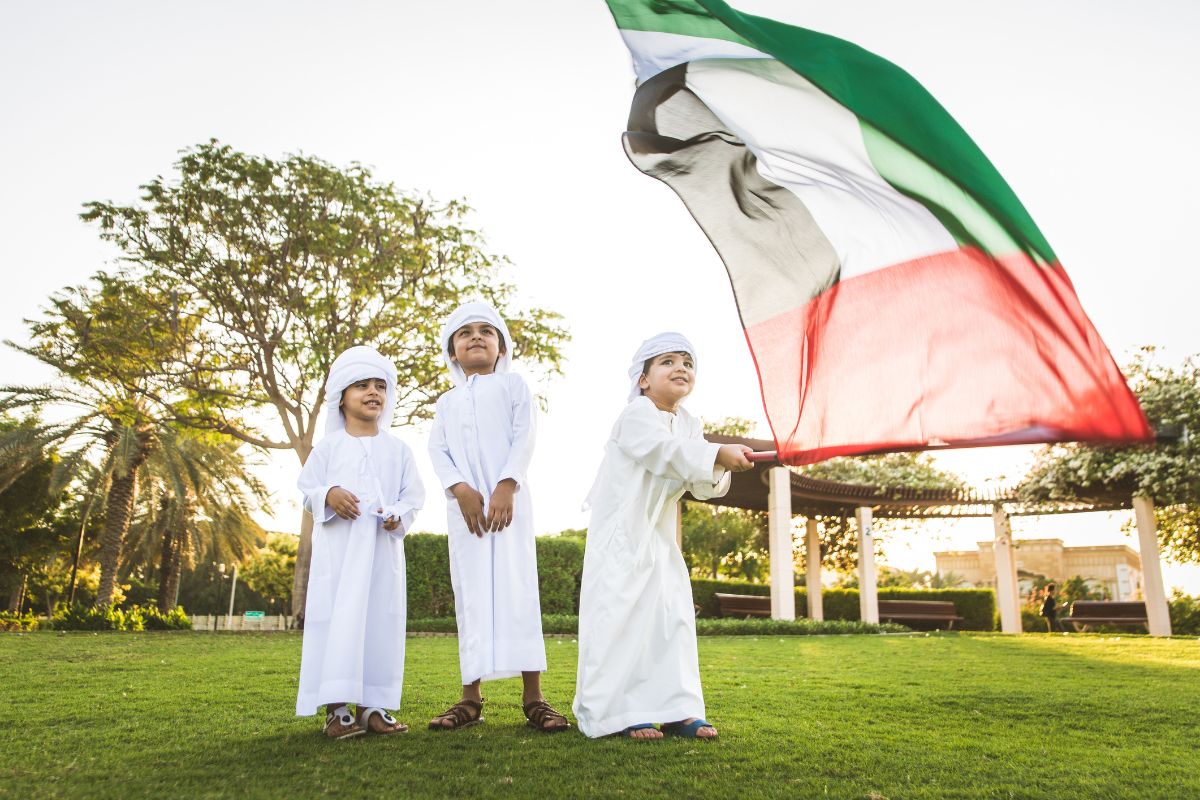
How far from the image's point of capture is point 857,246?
303cm

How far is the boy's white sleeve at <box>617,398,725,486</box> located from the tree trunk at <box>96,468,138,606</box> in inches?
802

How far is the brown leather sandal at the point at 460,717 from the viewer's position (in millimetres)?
3588

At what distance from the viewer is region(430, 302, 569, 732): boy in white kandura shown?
12.3ft

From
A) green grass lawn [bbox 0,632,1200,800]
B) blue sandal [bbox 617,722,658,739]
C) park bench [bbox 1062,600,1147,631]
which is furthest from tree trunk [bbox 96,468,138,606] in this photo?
park bench [bbox 1062,600,1147,631]

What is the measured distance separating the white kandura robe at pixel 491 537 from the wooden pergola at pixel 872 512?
12.6 meters

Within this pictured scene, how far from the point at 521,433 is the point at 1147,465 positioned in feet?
53.0

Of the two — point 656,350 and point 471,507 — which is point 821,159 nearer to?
point 656,350

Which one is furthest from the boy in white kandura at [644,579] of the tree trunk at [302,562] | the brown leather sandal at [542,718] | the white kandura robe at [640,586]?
the tree trunk at [302,562]

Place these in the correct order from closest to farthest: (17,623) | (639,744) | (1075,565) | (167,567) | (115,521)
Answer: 1. (639,744)
2. (17,623)
3. (115,521)
4. (167,567)
5. (1075,565)

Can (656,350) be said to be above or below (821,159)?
below

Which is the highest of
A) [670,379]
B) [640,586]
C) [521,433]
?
[670,379]

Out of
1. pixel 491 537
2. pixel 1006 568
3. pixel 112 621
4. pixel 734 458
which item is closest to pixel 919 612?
pixel 1006 568

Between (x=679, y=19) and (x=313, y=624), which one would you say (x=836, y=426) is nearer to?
(x=679, y=19)

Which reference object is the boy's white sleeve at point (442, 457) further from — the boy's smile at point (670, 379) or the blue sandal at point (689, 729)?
the blue sandal at point (689, 729)
